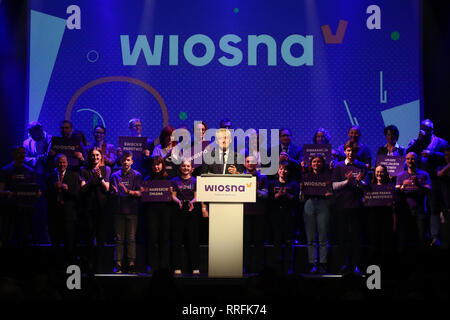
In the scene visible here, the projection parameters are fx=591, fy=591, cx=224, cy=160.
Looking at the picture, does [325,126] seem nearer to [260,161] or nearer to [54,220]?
[260,161]

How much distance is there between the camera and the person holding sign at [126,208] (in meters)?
7.59

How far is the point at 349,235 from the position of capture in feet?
25.4

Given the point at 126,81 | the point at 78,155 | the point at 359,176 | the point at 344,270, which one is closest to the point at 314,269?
the point at 344,270

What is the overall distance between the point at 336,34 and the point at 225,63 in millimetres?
1947

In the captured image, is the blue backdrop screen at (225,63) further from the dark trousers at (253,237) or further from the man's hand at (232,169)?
the man's hand at (232,169)

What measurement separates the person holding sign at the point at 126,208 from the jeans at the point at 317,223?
2.26 m

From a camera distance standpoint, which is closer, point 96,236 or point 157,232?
point 157,232

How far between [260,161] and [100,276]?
263 centimetres

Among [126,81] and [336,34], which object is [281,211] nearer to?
[336,34]

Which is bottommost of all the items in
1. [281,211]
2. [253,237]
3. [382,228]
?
[253,237]

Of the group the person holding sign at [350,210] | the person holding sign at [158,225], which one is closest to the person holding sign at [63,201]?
the person holding sign at [158,225]

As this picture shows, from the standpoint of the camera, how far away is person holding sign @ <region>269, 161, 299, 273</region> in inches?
307

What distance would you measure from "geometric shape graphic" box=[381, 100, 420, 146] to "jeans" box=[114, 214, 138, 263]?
15.5ft

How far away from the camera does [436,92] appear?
390 inches
